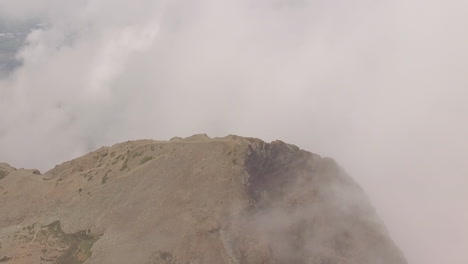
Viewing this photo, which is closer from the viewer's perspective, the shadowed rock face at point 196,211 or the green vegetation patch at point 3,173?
the shadowed rock face at point 196,211

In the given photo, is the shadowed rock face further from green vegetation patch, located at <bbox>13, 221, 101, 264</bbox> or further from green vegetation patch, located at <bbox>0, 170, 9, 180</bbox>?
green vegetation patch, located at <bbox>0, 170, 9, 180</bbox>

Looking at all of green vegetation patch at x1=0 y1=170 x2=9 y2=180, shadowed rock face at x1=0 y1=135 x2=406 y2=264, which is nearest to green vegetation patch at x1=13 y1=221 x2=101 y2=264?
shadowed rock face at x1=0 y1=135 x2=406 y2=264

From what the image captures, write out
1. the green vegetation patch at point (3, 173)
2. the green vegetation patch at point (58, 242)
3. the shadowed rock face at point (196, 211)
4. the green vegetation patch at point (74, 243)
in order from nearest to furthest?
1. the shadowed rock face at point (196, 211)
2. the green vegetation patch at point (74, 243)
3. the green vegetation patch at point (58, 242)
4. the green vegetation patch at point (3, 173)

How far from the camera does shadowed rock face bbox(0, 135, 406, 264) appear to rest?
102m

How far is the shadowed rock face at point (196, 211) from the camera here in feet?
335

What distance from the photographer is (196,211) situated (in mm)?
104938

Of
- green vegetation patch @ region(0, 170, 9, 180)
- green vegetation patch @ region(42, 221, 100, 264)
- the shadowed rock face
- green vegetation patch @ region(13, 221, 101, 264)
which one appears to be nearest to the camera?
the shadowed rock face

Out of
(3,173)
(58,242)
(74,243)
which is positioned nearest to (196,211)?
(74,243)

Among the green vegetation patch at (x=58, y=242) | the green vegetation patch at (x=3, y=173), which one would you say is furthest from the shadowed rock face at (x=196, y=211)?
the green vegetation patch at (x=3, y=173)

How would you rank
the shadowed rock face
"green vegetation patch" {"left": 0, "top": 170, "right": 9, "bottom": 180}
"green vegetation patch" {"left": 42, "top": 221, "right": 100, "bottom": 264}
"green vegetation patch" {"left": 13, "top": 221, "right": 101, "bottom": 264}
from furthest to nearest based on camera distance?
"green vegetation patch" {"left": 0, "top": 170, "right": 9, "bottom": 180} → "green vegetation patch" {"left": 13, "top": 221, "right": 101, "bottom": 264} → "green vegetation patch" {"left": 42, "top": 221, "right": 100, "bottom": 264} → the shadowed rock face

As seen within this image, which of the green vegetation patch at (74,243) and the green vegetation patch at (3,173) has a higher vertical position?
the green vegetation patch at (3,173)

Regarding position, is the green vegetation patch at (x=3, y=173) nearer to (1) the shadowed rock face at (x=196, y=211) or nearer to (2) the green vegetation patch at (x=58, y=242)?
(1) the shadowed rock face at (x=196, y=211)

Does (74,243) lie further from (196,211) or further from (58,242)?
(196,211)

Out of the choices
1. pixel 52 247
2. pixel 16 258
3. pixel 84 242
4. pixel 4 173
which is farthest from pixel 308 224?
pixel 4 173
